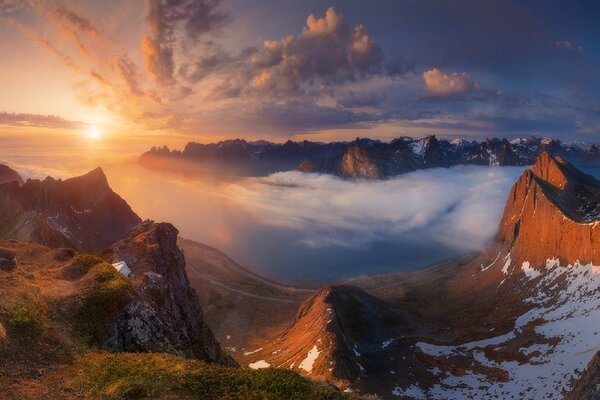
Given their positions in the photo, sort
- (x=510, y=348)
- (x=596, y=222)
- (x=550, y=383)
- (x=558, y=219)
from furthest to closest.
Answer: (x=558, y=219)
(x=596, y=222)
(x=510, y=348)
(x=550, y=383)

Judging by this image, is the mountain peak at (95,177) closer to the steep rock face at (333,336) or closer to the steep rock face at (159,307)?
the steep rock face at (333,336)

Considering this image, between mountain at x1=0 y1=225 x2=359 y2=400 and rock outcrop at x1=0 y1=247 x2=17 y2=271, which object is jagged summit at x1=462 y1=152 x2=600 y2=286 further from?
rock outcrop at x1=0 y1=247 x2=17 y2=271

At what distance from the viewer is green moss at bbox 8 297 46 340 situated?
22.5 m

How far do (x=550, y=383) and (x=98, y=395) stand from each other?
288 ft

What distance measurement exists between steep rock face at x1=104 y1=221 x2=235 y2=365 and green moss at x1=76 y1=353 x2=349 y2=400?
651cm

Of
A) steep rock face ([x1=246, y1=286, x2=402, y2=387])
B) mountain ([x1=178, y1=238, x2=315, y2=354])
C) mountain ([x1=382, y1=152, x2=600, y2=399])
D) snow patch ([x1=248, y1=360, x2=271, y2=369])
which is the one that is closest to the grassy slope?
mountain ([x1=382, y1=152, x2=600, y2=399])

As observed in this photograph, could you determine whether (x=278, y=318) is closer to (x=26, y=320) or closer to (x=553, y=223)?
(x=553, y=223)

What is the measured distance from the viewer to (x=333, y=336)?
100312mm

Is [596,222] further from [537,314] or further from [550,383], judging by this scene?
[550,383]

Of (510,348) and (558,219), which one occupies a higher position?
(558,219)

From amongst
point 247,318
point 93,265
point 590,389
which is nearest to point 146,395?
point 93,265

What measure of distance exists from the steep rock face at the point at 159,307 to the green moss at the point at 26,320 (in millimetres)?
4161

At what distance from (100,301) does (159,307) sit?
341 inches

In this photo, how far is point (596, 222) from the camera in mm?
129375
